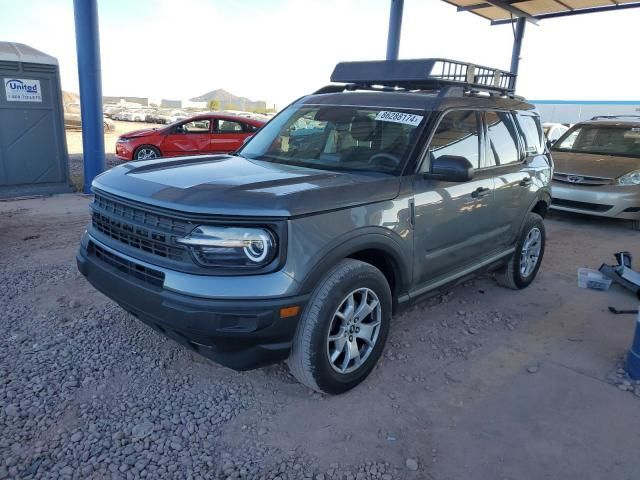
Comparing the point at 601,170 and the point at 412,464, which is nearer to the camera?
the point at 412,464

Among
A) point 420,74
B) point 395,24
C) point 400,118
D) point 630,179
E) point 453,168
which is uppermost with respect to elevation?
point 395,24

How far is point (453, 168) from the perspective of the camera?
3209mm

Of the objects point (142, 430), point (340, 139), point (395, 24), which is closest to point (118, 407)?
point (142, 430)

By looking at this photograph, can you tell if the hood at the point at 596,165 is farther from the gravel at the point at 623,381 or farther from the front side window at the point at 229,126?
the front side window at the point at 229,126

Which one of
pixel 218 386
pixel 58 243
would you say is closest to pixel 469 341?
pixel 218 386

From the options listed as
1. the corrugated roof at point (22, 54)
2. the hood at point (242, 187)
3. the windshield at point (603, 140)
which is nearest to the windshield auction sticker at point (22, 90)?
the corrugated roof at point (22, 54)

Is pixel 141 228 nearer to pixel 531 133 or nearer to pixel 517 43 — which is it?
pixel 531 133

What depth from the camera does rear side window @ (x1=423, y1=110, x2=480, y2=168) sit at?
3549 millimetres

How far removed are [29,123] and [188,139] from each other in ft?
13.0

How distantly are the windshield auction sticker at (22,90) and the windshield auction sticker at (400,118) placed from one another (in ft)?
23.2

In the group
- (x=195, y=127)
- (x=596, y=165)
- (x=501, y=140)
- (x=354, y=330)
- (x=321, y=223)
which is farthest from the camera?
(x=195, y=127)

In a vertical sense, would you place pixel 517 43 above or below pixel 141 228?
above

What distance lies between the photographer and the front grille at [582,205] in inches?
315

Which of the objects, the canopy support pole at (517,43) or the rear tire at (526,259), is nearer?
the rear tire at (526,259)
